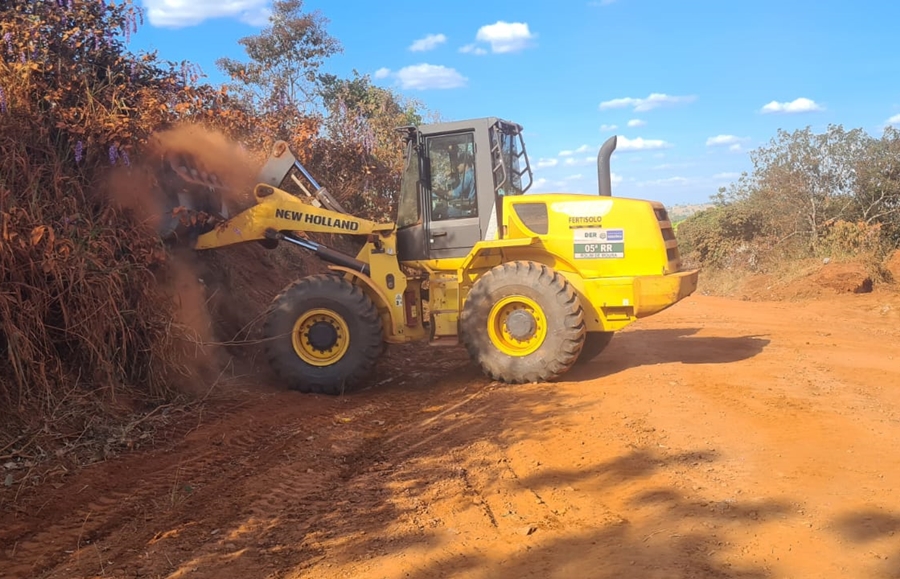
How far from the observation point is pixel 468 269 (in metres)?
8.42

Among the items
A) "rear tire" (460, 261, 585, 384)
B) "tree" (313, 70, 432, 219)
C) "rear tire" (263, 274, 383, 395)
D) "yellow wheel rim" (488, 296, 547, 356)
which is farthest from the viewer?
"tree" (313, 70, 432, 219)

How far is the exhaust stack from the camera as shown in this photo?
8.09 m

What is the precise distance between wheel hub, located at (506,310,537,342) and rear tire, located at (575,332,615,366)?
1.47 m

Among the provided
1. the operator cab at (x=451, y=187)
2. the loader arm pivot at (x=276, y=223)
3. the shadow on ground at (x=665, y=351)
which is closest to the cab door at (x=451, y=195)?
the operator cab at (x=451, y=187)

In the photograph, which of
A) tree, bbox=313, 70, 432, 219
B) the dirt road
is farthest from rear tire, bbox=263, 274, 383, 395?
tree, bbox=313, 70, 432, 219

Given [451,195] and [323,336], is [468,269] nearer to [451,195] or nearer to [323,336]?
[451,195]

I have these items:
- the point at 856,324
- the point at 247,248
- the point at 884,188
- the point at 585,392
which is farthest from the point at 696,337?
the point at 884,188

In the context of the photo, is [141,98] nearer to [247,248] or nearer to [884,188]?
[247,248]

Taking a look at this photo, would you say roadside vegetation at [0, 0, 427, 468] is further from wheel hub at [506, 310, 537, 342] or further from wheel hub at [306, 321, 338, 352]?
wheel hub at [506, 310, 537, 342]

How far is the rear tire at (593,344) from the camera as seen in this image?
29.9ft

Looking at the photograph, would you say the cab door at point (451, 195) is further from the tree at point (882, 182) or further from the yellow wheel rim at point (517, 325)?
the tree at point (882, 182)

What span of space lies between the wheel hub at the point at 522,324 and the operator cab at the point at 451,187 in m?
0.95

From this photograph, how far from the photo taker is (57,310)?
6.36 meters

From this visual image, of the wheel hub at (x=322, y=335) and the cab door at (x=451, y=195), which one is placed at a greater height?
the cab door at (x=451, y=195)
